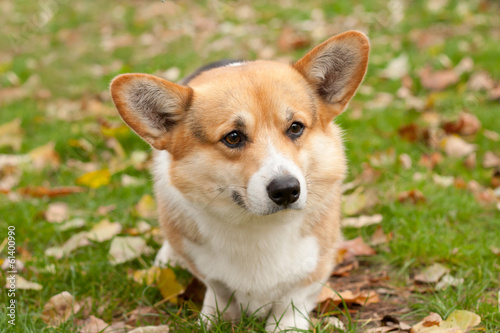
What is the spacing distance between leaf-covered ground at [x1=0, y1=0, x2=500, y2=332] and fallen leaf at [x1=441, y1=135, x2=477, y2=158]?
0.01 m

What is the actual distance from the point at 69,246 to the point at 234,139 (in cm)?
158

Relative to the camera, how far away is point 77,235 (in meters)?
3.34

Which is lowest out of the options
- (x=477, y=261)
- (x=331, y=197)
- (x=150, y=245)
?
(x=150, y=245)

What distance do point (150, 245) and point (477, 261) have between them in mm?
1967

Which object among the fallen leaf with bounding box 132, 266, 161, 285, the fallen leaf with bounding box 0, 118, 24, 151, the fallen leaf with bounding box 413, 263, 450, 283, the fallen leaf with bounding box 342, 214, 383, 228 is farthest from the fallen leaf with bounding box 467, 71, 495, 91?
the fallen leaf with bounding box 0, 118, 24, 151

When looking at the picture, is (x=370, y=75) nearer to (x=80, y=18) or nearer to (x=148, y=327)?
(x=148, y=327)

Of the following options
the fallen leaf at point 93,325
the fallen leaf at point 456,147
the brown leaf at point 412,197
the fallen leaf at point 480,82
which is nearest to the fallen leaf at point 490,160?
the fallen leaf at point 456,147

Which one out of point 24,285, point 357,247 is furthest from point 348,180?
point 24,285

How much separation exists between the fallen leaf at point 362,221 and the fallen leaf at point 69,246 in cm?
169

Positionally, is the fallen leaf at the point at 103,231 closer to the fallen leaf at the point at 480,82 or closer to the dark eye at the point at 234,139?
the dark eye at the point at 234,139

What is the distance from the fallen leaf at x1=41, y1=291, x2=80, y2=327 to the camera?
261 centimetres

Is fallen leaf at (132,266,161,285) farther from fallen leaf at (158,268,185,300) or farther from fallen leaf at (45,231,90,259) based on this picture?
fallen leaf at (45,231,90,259)

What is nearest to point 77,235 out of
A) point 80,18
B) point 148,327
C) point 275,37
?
point 148,327

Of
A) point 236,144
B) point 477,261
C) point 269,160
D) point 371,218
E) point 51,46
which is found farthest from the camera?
point 51,46
